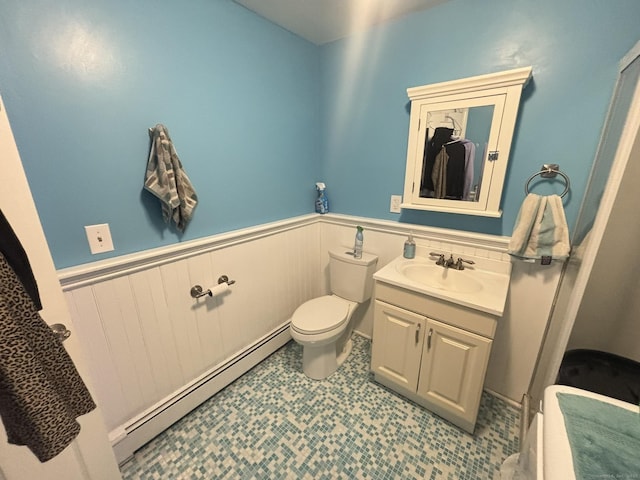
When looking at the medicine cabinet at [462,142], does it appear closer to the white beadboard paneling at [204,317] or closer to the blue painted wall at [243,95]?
the blue painted wall at [243,95]

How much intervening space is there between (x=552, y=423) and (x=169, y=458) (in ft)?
5.30

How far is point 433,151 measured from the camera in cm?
153

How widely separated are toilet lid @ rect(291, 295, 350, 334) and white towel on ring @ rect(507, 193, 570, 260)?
105 cm

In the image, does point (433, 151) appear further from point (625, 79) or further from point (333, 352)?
point (333, 352)

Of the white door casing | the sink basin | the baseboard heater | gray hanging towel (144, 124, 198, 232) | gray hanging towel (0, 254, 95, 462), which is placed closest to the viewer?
gray hanging towel (0, 254, 95, 462)

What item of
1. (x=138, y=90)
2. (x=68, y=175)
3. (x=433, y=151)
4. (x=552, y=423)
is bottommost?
(x=552, y=423)

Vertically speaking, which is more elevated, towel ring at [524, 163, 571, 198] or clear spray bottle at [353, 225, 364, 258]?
towel ring at [524, 163, 571, 198]

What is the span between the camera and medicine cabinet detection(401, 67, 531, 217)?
1279mm

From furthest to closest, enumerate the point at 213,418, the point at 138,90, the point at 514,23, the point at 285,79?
the point at 285,79 → the point at 213,418 → the point at 514,23 → the point at 138,90

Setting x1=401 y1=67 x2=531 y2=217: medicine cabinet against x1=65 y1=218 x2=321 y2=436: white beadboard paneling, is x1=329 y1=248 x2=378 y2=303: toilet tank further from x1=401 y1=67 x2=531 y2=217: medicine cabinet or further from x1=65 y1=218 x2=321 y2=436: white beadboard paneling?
x1=401 y1=67 x2=531 y2=217: medicine cabinet

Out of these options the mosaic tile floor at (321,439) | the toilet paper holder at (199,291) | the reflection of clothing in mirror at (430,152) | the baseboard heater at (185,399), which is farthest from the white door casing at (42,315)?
the reflection of clothing in mirror at (430,152)

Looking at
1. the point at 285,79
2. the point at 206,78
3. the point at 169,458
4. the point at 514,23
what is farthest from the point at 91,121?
the point at 514,23

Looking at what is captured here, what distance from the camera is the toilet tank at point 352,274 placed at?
71.6 inches

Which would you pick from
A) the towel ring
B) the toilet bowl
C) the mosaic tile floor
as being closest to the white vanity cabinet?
the mosaic tile floor
